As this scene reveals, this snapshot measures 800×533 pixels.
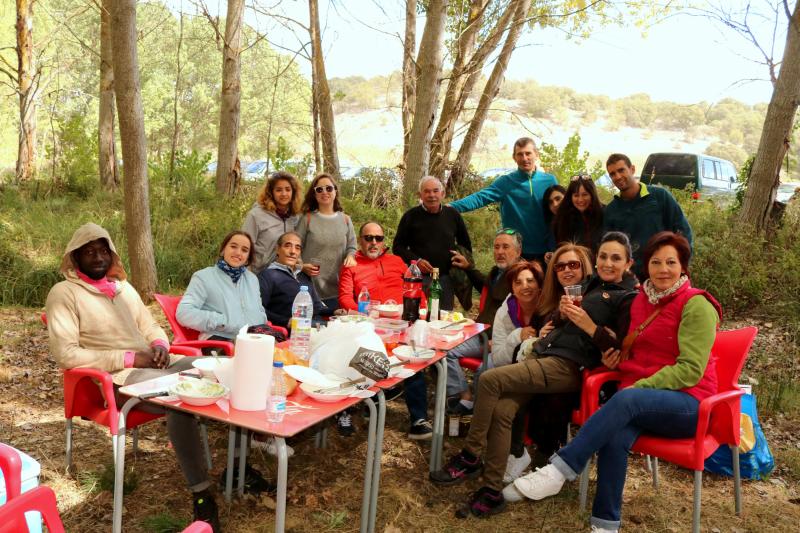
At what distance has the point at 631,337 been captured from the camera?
10.8ft

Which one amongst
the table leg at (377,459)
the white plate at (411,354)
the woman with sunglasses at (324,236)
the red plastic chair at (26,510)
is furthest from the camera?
the woman with sunglasses at (324,236)

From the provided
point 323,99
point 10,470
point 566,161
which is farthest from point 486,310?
point 323,99

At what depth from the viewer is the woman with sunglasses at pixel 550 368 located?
11.0 feet

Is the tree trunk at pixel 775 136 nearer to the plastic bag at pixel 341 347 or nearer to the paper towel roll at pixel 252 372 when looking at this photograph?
the plastic bag at pixel 341 347

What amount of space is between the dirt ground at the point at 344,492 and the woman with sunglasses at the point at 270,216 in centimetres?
135

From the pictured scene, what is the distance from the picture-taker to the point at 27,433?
3.91 meters

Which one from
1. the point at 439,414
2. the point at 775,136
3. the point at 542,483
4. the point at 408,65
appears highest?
the point at 408,65

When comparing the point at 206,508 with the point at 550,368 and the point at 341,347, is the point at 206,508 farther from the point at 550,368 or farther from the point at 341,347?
the point at 550,368

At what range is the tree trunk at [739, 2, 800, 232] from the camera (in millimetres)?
7293

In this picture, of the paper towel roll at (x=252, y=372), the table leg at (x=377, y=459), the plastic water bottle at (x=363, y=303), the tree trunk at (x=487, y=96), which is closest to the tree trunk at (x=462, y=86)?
the tree trunk at (x=487, y=96)

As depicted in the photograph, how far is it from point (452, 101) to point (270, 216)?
6.36 meters

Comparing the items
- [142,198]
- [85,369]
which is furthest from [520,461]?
[142,198]

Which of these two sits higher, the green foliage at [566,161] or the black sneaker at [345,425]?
the green foliage at [566,161]

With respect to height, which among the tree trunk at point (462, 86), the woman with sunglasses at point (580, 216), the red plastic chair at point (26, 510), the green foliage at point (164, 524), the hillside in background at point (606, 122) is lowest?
the green foliage at point (164, 524)
